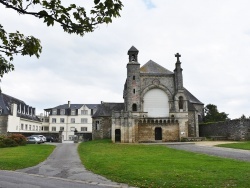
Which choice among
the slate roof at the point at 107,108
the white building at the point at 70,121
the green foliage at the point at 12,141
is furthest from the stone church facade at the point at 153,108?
the white building at the point at 70,121

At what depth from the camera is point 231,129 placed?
4097 centimetres

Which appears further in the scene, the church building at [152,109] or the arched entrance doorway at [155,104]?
the arched entrance doorway at [155,104]

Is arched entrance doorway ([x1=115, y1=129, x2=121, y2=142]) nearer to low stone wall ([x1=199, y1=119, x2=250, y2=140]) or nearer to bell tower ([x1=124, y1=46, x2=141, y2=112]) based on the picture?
bell tower ([x1=124, y1=46, x2=141, y2=112])

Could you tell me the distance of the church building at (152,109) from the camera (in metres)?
44.9

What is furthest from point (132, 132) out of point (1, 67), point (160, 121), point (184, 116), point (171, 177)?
point (1, 67)

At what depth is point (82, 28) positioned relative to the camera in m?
5.51

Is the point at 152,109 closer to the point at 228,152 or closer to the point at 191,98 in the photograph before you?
the point at 191,98

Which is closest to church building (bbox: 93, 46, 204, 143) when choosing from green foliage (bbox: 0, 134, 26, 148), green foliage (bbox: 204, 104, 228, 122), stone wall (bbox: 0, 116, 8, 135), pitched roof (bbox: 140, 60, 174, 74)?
pitched roof (bbox: 140, 60, 174, 74)

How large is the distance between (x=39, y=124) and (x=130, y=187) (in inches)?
2786

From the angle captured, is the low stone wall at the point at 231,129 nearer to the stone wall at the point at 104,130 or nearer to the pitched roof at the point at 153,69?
the pitched roof at the point at 153,69

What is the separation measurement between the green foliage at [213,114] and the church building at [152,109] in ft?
31.7

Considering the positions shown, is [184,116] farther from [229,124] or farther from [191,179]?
[191,179]

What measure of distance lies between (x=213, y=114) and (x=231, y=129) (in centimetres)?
2075

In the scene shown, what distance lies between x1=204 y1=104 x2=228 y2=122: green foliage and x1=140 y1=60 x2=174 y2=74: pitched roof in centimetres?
1678
